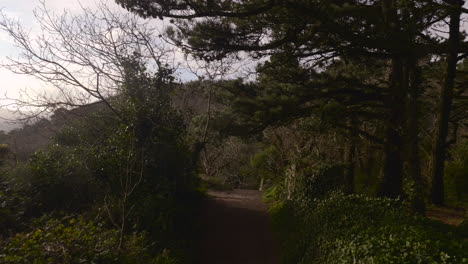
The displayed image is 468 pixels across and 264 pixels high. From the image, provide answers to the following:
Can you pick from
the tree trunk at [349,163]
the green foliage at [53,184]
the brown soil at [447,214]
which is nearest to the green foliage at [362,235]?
the tree trunk at [349,163]

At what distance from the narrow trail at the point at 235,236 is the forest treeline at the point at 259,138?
1.70 ft

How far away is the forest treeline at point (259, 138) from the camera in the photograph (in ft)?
18.1

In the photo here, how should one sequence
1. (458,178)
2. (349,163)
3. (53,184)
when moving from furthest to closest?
1. (458,178)
2. (349,163)
3. (53,184)

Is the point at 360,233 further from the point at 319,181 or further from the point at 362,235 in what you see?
the point at 319,181

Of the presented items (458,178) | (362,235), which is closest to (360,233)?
(362,235)

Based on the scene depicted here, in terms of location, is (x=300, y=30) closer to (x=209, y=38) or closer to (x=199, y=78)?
(x=209, y=38)

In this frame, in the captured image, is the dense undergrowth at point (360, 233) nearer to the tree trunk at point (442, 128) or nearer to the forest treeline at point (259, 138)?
the forest treeline at point (259, 138)

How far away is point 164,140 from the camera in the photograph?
9.56m

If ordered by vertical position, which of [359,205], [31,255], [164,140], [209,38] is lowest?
[31,255]

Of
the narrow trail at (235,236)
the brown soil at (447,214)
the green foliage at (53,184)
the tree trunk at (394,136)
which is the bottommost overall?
the narrow trail at (235,236)

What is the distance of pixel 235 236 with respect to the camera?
9078 mm

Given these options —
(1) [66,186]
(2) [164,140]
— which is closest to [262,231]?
(2) [164,140]

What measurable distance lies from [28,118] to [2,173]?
1.63 metres

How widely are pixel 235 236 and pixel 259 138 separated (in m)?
3.17
